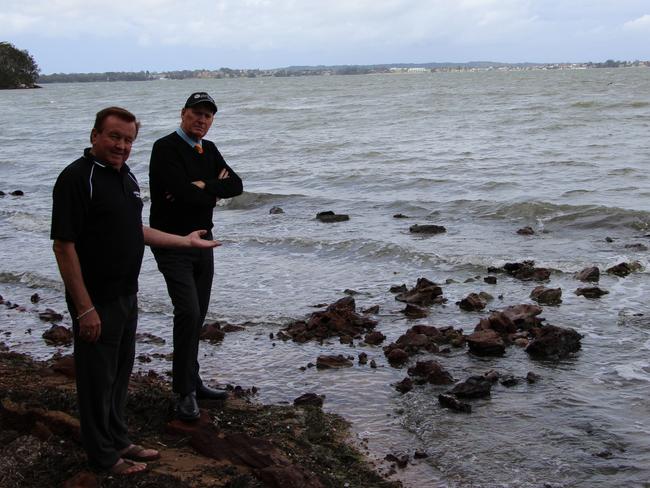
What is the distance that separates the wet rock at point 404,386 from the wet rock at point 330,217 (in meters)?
10.2

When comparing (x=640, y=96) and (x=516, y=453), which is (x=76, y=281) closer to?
(x=516, y=453)

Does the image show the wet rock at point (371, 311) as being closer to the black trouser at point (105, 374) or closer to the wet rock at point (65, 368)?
the wet rock at point (65, 368)

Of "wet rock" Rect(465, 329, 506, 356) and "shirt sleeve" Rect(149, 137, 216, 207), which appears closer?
"shirt sleeve" Rect(149, 137, 216, 207)

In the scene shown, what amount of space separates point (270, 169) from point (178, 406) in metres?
21.6

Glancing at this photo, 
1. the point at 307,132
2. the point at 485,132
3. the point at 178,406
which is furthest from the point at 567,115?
the point at 178,406

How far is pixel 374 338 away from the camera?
27.6 ft

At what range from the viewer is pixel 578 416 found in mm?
6340

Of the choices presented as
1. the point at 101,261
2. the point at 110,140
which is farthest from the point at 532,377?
the point at 110,140

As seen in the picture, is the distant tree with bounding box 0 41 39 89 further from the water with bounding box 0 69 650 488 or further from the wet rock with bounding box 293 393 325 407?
the wet rock with bounding box 293 393 325 407

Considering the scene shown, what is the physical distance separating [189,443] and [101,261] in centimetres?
159

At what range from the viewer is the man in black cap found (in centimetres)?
524

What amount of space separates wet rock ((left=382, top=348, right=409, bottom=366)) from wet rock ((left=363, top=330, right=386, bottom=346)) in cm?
61

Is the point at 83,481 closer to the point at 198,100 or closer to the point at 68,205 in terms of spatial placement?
the point at 68,205

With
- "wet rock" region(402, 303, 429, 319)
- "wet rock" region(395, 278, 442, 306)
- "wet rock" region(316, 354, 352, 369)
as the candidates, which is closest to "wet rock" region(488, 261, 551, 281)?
"wet rock" region(395, 278, 442, 306)
